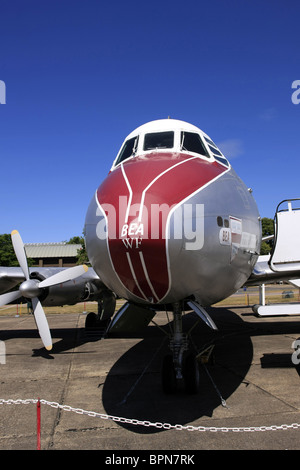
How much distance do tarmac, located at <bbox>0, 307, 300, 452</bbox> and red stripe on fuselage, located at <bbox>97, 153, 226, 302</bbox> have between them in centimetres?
215

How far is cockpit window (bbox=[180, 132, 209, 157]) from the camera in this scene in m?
6.79

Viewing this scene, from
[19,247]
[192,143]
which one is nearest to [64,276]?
[19,247]

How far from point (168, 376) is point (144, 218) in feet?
12.2

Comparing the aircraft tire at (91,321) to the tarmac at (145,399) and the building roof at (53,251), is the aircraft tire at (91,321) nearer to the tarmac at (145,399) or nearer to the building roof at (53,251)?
the tarmac at (145,399)

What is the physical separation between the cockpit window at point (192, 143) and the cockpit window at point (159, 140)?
213 millimetres

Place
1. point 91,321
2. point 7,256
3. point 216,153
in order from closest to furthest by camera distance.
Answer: point 216,153
point 91,321
point 7,256

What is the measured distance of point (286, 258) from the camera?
8586 mm

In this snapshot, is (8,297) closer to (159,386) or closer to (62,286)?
(62,286)

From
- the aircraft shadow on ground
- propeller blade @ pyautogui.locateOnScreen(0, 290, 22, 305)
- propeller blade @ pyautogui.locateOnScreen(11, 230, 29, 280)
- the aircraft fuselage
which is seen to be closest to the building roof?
propeller blade @ pyautogui.locateOnScreen(0, 290, 22, 305)

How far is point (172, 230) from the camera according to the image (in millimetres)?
4586

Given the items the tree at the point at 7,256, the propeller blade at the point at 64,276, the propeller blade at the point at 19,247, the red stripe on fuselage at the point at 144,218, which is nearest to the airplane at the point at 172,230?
the red stripe on fuselage at the point at 144,218

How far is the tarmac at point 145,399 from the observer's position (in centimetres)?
514
